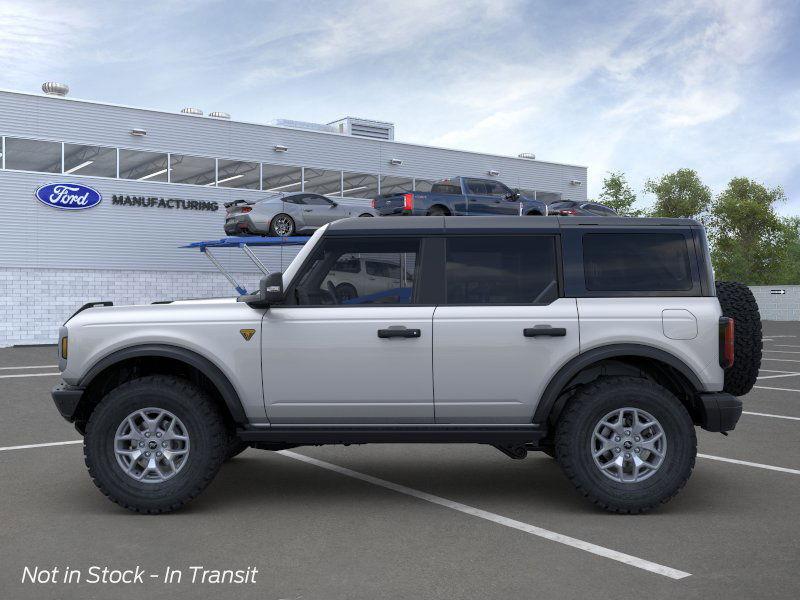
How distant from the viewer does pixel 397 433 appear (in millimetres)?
5836

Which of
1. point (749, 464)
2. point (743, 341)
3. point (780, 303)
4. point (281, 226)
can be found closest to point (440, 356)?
point (743, 341)

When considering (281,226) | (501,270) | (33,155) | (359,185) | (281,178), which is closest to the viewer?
(501,270)

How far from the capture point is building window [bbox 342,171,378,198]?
117ft

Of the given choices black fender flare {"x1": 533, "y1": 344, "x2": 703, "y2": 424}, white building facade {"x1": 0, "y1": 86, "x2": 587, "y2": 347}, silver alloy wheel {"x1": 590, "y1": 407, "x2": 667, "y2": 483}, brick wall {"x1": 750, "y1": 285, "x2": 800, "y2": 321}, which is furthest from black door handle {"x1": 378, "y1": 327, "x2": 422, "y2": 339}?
brick wall {"x1": 750, "y1": 285, "x2": 800, "y2": 321}

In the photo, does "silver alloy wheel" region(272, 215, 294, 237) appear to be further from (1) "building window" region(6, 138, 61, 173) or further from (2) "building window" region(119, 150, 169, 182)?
(1) "building window" region(6, 138, 61, 173)

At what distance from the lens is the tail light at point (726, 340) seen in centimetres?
583

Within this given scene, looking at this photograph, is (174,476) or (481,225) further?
(481,225)

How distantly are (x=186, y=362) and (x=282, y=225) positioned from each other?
18.4 metres

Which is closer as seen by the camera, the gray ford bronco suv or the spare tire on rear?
the gray ford bronco suv

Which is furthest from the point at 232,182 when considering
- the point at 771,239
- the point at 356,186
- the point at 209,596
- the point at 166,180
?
the point at 771,239

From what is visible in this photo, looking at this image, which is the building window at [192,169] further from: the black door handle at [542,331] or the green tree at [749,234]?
the green tree at [749,234]

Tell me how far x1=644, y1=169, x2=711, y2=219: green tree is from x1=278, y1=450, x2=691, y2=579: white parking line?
233 feet

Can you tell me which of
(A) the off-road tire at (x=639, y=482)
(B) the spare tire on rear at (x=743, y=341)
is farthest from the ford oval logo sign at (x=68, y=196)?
(B) the spare tire on rear at (x=743, y=341)

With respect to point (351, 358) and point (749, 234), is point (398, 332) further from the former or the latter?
point (749, 234)
